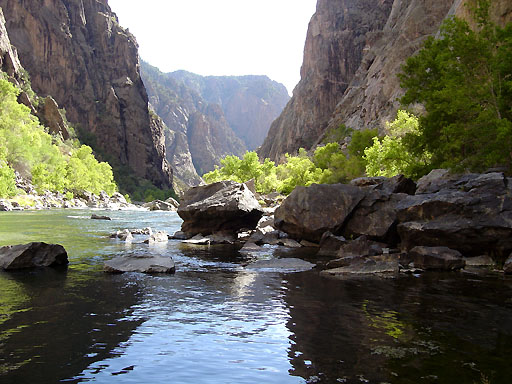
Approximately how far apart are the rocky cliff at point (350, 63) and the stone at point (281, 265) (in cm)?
8043

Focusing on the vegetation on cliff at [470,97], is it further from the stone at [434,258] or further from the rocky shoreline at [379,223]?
the stone at [434,258]

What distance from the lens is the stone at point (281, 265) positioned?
17031 millimetres

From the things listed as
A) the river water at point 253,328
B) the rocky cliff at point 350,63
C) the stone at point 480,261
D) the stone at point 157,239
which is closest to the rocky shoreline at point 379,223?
the stone at point 480,261

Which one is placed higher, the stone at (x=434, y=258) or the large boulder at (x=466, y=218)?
the large boulder at (x=466, y=218)

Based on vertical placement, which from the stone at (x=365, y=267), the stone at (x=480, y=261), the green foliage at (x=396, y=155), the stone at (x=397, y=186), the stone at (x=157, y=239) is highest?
the green foliage at (x=396, y=155)

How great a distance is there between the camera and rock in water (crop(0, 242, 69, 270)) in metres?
15.3

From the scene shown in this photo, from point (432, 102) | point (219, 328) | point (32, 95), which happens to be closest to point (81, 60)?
point (32, 95)

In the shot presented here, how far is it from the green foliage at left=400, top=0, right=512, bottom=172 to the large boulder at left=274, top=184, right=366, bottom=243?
672 centimetres

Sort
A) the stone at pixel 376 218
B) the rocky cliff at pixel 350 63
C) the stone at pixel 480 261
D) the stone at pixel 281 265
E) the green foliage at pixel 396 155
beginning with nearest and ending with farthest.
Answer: the stone at pixel 281 265, the stone at pixel 480 261, the stone at pixel 376 218, the green foliage at pixel 396 155, the rocky cliff at pixel 350 63

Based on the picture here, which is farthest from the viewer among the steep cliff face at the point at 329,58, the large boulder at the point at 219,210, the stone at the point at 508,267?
the steep cliff face at the point at 329,58

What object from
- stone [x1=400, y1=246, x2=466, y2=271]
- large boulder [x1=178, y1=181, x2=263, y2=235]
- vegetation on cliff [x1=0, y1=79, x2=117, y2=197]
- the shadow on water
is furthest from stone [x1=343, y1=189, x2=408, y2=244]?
vegetation on cliff [x1=0, y1=79, x2=117, y2=197]

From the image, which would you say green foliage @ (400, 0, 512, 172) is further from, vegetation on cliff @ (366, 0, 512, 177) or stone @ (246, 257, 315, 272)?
stone @ (246, 257, 315, 272)

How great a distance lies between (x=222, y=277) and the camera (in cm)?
1530

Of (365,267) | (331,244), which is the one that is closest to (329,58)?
(331,244)
